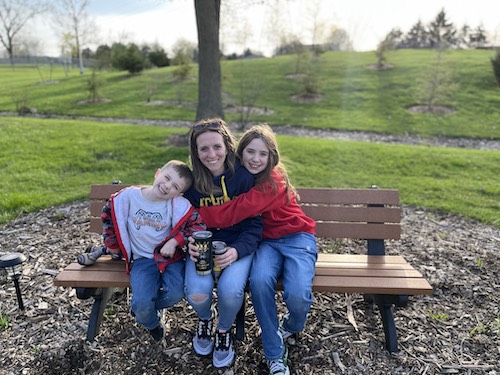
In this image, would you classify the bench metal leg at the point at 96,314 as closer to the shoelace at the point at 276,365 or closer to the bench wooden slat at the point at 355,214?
the shoelace at the point at 276,365

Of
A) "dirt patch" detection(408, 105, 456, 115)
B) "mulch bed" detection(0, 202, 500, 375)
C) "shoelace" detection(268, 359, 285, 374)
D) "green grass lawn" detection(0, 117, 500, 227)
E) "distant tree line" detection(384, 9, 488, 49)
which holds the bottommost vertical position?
"mulch bed" detection(0, 202, 500, 375)

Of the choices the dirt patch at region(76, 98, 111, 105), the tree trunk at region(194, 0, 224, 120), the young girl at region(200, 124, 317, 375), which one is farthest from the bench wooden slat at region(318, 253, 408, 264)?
the dirt patch at region(76, 98, 111, 105)

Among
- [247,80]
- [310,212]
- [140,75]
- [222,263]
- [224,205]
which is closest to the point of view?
[222,263]

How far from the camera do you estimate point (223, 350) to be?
2.64m

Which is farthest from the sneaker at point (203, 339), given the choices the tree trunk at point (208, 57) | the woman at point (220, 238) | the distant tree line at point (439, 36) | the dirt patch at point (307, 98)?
the distant tree line at point (439, 36)

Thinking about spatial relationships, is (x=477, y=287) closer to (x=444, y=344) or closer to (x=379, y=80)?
(x=444, y=344)

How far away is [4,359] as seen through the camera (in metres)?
2.70

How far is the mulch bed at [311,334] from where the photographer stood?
2656mm

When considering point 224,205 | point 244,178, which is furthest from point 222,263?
point 244,178

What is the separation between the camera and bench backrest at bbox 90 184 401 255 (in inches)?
132

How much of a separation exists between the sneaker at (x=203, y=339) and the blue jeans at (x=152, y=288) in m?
0.27

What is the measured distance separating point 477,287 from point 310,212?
5.51 ft

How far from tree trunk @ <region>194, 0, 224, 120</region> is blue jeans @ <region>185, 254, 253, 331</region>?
→ 6.13 meters

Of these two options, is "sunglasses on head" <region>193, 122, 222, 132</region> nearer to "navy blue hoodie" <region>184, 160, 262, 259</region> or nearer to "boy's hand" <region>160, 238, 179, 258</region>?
"navy blue hoodie" <region>184, 160, 262, 259</region>
